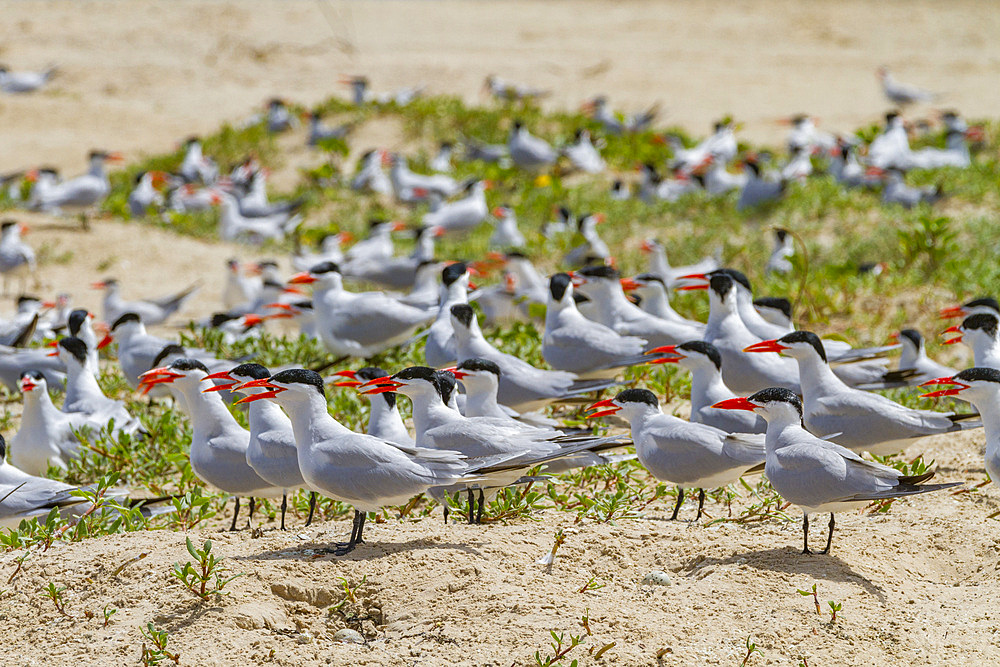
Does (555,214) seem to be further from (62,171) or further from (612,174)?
(62,171)

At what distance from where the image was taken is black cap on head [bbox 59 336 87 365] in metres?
6.32

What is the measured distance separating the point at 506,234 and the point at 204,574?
Answer: 26.5 ft

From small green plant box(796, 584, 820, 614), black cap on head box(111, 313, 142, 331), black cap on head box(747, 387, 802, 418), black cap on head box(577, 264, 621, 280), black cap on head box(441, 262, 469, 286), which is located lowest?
black cap on head box(111, 313, 142, 331)

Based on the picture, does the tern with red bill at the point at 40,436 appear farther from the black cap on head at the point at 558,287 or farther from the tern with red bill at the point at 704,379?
the tern with red bill at the point at 704,379

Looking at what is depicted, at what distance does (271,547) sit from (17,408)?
148 inches

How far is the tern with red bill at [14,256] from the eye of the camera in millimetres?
10078

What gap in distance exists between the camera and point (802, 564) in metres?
3.87

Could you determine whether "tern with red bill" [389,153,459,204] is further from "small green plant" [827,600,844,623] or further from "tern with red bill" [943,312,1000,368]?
"small green plant" [827,600,844,623]

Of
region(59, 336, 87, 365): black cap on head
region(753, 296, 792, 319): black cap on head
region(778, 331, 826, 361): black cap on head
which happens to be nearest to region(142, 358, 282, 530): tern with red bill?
region(59, 336, 87, 365): black cap on head

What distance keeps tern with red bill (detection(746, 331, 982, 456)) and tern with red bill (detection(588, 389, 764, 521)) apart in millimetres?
530

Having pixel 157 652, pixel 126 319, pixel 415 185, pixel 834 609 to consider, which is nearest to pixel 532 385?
pixel 834 609

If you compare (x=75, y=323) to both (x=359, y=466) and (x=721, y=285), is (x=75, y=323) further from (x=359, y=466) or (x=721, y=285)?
(x=721, y=285)

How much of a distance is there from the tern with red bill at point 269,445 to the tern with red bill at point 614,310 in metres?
2.63

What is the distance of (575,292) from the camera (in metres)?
7.30
